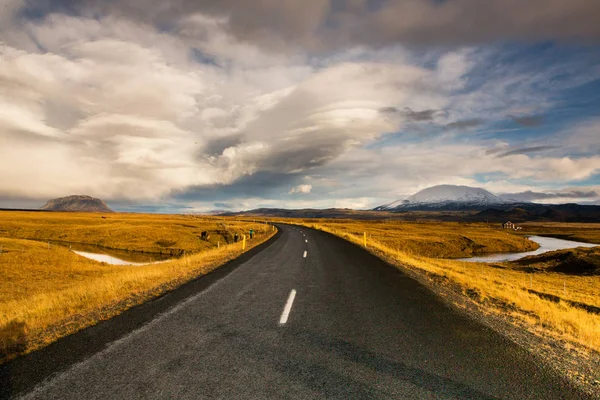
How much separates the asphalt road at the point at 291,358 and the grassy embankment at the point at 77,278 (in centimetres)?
107

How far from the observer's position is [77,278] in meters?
23.8

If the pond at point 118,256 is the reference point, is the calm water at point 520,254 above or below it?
below

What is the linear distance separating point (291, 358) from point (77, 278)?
25.2m

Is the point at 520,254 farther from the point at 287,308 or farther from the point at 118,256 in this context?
the point at 118,256

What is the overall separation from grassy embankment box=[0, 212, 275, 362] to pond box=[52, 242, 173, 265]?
2.33 meters

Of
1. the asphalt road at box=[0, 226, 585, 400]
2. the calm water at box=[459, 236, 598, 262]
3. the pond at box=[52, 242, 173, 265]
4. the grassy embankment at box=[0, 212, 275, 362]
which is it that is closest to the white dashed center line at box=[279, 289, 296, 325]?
the asphalt road at box=[0, 226, 585, 400]

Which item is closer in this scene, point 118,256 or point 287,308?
point 287,308

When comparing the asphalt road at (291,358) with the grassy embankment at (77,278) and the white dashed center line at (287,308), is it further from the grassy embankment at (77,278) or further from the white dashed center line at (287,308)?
the grassy embankment at (77,278)

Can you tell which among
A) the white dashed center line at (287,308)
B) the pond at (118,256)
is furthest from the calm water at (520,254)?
the white dashed center line at (287,308)

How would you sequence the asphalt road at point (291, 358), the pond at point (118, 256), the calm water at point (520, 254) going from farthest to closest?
the calm water at point (520, 254) < the pond at point (118, 256) < the asphalt road at point (291, 358)

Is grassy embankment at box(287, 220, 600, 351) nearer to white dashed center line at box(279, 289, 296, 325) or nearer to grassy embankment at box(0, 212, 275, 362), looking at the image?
white dashed center line at box(279, 289, 296, 325)

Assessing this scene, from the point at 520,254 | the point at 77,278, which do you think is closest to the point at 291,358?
the point at 77,278

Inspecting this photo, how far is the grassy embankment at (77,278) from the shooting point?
6629 mm

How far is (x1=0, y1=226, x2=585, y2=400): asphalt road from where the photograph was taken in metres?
3.87
